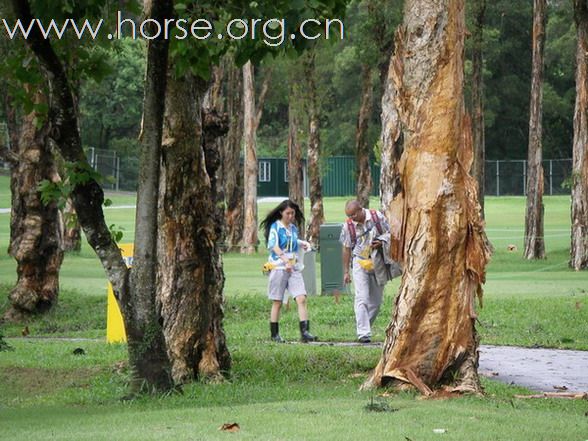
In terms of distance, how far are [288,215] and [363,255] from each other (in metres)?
1.57

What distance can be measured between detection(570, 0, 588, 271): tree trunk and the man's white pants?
17.2m

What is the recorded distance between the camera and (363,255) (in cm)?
1805

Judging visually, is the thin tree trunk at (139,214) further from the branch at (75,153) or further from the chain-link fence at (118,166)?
the chain-link fence at (118,166)

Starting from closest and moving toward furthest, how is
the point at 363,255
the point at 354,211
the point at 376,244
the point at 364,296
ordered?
the point at 376,244 → the point at 354,211 → the point at 363,255 → the point at 364,296

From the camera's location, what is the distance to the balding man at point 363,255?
17906 millimetres

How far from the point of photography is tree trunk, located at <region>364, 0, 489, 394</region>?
12742mm

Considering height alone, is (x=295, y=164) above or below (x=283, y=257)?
above

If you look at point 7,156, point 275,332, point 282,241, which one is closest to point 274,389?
point 275,332

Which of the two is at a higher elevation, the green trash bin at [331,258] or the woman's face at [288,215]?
the woman's face at [288,215]

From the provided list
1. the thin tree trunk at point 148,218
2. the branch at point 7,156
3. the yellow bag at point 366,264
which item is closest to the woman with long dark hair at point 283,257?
the yellow bag at point 366,264

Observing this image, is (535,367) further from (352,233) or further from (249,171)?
Answer: (249,171)

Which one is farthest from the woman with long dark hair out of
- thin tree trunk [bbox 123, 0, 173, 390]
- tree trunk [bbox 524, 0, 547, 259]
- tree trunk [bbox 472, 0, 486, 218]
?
tree trunk [bbox 472, 0, 486, 218]

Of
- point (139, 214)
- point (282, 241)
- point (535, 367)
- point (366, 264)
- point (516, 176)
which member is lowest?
point (535, 367)

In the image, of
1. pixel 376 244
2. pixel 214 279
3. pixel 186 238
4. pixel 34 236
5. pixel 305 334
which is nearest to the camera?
pixel 186 238
